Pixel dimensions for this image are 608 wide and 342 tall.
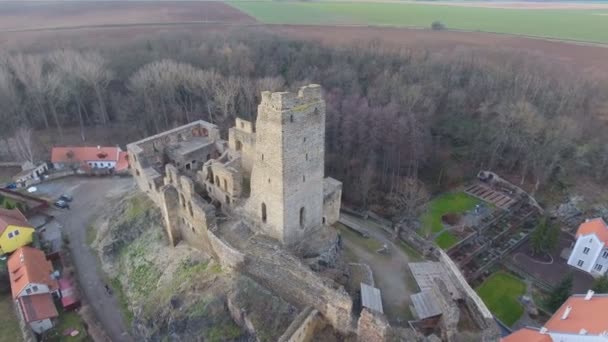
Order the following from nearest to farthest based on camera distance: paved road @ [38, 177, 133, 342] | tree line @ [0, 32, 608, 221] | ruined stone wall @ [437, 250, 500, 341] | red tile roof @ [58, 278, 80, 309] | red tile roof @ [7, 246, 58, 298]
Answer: ruined stone wall @ [437, 250, 500, 341], red tile roof @ [7, 246, 58, 298], paved road @ [38, 177, 133, 342], red tile roof @ [58, 278, 80, 309], tree line @ [0, 32, 608, 221]

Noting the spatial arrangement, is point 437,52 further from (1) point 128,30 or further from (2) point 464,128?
(1) point 128,30

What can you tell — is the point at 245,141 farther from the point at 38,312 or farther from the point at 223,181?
the point at 38,312

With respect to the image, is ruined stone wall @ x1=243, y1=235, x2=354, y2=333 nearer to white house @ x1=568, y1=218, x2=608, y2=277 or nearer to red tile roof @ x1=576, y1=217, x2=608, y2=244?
white house @ x1=568, y1=218, x2=608, y2=277

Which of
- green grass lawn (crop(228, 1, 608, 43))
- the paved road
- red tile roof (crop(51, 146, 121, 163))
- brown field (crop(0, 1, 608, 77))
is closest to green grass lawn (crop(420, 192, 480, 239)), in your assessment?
the paved road

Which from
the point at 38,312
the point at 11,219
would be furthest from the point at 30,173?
the point at 38,312

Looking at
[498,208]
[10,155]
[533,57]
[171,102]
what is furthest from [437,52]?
[10,155]

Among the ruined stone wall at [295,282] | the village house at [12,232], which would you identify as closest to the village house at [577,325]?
the ruined stone wall at [295,282]
